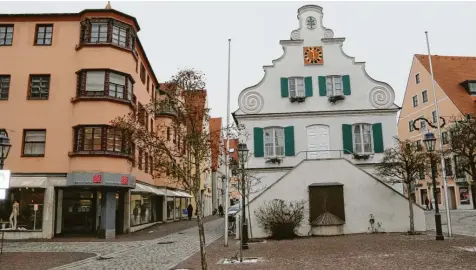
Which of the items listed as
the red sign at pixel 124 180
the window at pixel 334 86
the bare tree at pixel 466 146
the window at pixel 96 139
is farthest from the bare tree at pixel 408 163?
the window at pixel 96 139

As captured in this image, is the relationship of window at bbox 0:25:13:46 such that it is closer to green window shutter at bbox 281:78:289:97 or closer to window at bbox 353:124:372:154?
green window shutter at bbox 281:78:289:97

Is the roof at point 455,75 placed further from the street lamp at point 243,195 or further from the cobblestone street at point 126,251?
the cobblestone street at point 126,251

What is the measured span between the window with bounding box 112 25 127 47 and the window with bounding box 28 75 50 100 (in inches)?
182

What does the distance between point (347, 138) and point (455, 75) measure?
34.9 m

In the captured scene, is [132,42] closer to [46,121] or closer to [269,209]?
[46,121]

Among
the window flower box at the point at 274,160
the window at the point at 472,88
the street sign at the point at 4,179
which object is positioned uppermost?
the window at the point at 472,88

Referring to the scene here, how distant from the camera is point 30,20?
26266 millimetres

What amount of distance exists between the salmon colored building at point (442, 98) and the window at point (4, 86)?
38.1 m

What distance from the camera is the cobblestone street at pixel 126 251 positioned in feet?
46.2

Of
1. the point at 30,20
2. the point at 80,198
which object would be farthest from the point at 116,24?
the point at 80,198

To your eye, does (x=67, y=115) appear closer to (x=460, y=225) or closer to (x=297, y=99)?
(x=297, y=99)

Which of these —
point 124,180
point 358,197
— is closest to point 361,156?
point 358,197

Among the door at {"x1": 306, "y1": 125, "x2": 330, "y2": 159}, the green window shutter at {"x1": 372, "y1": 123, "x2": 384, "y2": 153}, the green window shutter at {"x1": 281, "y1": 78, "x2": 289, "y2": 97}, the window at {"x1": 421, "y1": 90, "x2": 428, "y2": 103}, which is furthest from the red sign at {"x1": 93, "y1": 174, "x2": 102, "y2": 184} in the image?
the window at {"x1": 421, "y1": 90, "x2": 428, "y2": 103}

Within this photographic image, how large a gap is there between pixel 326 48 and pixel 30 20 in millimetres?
18849
